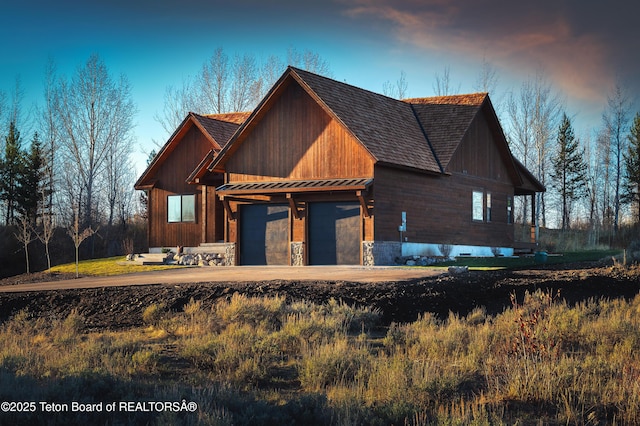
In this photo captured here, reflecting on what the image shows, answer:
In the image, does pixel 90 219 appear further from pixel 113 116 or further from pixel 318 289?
pixel 318 289

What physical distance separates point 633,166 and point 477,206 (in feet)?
103

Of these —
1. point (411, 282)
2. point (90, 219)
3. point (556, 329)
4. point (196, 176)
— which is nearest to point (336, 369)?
point (556, 329)

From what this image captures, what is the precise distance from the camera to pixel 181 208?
37656 millimetres

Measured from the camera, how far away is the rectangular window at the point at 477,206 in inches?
1415

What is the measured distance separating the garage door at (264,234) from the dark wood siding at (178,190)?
16.0 feet

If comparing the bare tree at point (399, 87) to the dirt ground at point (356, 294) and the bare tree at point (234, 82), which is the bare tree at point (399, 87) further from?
the dirt ground at point (356, 294)

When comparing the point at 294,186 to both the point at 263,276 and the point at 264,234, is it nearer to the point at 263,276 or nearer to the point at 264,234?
the point at 264,234

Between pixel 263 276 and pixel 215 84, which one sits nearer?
pixel 263 276

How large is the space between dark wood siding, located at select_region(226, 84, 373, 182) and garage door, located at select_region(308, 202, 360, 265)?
1.37m

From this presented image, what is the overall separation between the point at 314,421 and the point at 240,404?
2.94 feet

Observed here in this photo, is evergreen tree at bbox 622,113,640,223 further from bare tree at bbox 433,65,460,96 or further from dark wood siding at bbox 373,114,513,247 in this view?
dark wood siding at bbox 373,114,513,247

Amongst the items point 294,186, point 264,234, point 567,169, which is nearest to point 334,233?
point 294,186

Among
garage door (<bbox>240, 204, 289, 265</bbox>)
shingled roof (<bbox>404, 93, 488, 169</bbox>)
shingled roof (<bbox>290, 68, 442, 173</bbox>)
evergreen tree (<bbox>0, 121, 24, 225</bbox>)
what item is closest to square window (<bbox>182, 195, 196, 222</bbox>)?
garage door (<bbox>240, 204, 289, 265</bbox>)

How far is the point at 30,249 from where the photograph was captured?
47938mm
